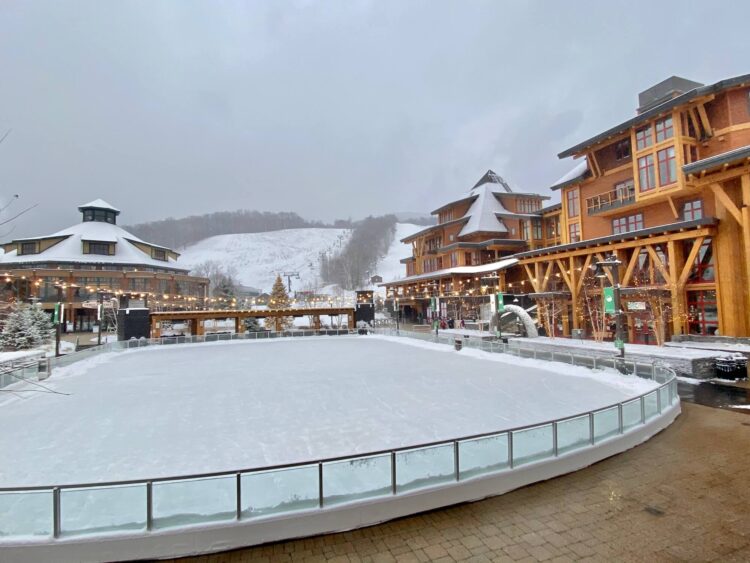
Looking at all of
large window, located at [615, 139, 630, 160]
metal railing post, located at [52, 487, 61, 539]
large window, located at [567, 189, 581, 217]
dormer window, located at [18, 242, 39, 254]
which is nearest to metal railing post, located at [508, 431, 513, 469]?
metal railing post, located at [52, 487, 61, 539]

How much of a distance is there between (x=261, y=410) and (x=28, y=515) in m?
7.85

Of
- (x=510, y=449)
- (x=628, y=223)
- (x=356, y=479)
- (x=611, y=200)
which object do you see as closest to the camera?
(x=356, y=479)

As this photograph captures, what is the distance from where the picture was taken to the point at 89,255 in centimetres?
5225

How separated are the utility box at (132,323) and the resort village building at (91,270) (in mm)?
9505

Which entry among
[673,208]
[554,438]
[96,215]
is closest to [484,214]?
[673,208]

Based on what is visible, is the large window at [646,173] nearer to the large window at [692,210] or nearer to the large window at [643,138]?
the large window at [643,138]

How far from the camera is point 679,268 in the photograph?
23.0m

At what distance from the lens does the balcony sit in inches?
1115

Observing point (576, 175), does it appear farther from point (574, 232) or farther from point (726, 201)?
point (726, 201)

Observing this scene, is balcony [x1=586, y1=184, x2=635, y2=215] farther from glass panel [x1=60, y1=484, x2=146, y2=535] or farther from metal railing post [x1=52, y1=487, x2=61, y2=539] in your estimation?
metal railing post [x1=52, y1=487, x2=61, y2=539]

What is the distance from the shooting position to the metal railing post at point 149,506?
4.92 m

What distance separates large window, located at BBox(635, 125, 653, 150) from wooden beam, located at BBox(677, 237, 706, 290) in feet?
24.8

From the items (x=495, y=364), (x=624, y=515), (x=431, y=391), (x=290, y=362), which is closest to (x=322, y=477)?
(x=624, y=515)

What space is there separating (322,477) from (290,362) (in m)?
18.2
